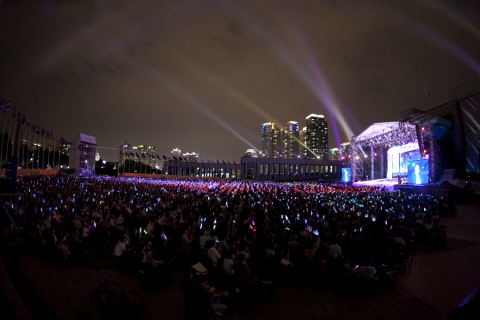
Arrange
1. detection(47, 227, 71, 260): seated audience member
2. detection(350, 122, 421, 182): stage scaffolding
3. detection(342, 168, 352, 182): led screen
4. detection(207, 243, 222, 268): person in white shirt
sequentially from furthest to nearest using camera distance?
detection(342, 168, 352, 182): led screen, detection(350, 122, 421, 182): stage scaffolding, detection(47, 227, 71, 260): seated audience member, detection(207, 243, 222, 268): person in white shirt

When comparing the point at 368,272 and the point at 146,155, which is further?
the point at 146,155

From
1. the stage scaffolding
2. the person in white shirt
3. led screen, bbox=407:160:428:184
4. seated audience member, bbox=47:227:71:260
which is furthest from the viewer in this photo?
the stage scaffolding

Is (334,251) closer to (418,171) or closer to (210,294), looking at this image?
(210,294)

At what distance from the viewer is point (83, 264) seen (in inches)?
305

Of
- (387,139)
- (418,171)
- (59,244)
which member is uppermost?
(387,139)

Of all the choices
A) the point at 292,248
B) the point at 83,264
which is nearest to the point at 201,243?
the point at 292,248

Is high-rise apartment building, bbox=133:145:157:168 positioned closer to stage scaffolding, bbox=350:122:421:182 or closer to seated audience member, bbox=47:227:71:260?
stage scaffolding, bbox=350:122:421:182

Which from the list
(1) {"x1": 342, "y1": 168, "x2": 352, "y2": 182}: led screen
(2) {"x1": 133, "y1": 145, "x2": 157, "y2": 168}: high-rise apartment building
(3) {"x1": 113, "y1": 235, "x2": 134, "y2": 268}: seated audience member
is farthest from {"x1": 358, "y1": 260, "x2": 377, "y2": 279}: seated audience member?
(2) {"x1": 133, "y1": 145, "x2": 157, "y2": 168}: high-rise apartment building

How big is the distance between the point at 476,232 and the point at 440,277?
9.64 metres

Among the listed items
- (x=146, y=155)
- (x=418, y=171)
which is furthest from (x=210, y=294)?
(x=146, y=155)

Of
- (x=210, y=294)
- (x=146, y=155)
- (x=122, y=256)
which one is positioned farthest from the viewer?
(x=146, y=155)

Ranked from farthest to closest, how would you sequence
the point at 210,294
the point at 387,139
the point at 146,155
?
the point at 146,155 < the point at 387,139 < the point at 210,294

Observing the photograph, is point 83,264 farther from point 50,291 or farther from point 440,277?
point 440,277

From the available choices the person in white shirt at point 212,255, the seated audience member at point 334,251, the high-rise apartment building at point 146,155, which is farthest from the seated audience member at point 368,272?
the high-rise apartment building at point 146,155
